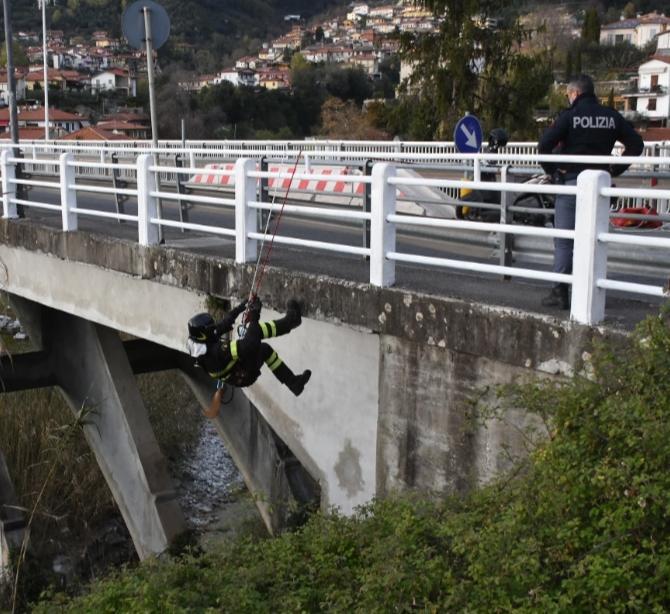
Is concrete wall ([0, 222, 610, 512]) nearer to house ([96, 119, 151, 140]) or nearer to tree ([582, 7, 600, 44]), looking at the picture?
house ([96, 119, 151, 140])

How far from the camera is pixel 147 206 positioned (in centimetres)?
982

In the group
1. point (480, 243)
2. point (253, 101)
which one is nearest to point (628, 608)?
point (480, 243)

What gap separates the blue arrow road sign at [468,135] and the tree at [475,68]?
16.9 meters

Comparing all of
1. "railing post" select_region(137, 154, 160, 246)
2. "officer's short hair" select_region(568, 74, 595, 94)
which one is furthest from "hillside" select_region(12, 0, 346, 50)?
"officer's short hair" select_region(568, 74, 595, 94)

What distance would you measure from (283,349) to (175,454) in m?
14.2

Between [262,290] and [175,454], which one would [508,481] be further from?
[175,454]

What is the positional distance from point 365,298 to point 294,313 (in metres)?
0.70

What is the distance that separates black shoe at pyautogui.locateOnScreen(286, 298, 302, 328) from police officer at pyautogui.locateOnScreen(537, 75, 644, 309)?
1845mm

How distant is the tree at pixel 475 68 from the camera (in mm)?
29812

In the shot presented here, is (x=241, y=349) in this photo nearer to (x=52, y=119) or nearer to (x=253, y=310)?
(x=253, y=310)

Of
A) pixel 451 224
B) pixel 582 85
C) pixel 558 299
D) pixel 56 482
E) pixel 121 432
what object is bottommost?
pixel 56 482

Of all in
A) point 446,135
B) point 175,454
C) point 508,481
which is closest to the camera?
point 508,481

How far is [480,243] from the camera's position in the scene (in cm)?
808

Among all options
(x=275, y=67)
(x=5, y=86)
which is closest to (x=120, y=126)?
(x=5, y=86)
